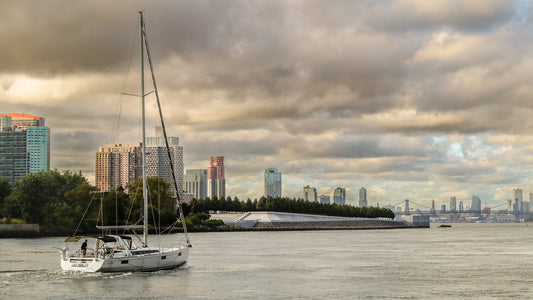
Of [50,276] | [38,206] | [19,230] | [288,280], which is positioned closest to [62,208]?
[38,206]

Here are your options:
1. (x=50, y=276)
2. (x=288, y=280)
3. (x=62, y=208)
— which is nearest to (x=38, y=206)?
(x=62, y=208)

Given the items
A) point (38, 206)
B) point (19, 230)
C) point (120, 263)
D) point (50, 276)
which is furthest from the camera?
point (38, 206)

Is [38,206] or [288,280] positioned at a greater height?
[38,206]

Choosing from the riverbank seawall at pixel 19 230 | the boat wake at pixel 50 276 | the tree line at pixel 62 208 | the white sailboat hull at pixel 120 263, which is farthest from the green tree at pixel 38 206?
the white sailboat hull at pixel 120 263

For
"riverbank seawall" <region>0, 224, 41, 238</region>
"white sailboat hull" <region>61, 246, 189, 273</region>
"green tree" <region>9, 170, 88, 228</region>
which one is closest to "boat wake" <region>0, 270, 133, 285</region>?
"white sailboat hull" <region>61, 246, 189, 273</region>

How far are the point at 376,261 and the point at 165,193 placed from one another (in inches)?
5040

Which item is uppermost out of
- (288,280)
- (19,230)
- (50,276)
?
(50,276)

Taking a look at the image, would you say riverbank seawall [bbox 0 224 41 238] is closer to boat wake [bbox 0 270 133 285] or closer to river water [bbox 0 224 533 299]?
river water [bbox 0 224 533 299]

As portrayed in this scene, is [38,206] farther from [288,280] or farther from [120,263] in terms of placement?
[288,280]

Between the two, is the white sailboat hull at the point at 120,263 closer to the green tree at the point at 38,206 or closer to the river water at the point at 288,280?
the river water at the point at 288,280

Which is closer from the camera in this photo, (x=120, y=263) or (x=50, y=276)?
(x=120, y=263)

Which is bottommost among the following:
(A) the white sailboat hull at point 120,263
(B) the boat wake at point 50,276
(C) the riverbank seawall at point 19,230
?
(C) the riverbank seawall at point 19,230

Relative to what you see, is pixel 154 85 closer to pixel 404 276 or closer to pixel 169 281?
pixel 169 281

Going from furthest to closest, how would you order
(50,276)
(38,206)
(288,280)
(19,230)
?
(38,206), (19,230), (50,276), (288,280)
